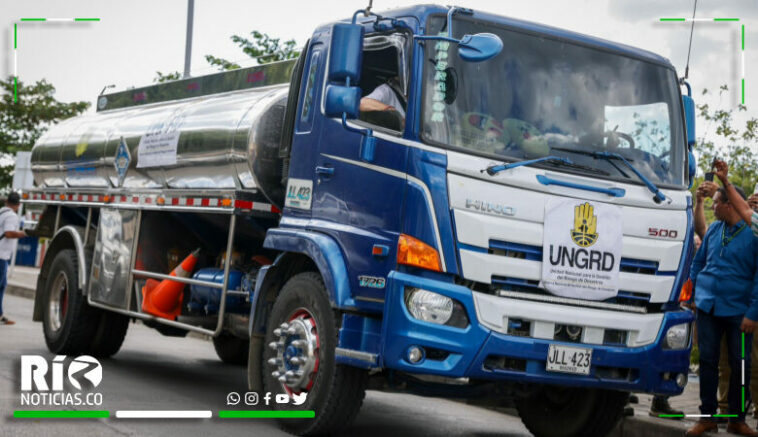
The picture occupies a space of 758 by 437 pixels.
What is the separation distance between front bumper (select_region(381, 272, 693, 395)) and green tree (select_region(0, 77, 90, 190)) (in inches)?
1420

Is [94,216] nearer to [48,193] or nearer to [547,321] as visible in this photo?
[48,193]

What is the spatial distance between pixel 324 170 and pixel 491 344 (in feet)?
5.41

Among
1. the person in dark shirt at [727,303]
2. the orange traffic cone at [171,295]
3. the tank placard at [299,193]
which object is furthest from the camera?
the orange traffic cone at [171,295]

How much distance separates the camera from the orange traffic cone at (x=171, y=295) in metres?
8.96

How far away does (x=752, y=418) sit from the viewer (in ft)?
29.0

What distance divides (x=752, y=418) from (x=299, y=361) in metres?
4.16

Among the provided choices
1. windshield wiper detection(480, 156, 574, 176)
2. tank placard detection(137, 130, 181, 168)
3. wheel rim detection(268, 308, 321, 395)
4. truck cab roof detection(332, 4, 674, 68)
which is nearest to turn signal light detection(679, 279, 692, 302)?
windshield wiper detection(480, 156, 574, 176)

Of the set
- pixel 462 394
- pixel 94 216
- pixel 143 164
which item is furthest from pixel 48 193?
pixel 462 394

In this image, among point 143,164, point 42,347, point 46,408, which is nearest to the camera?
point 46,408

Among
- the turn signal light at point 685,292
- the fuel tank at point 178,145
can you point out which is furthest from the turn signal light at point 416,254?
the fuel tank at point 178,145

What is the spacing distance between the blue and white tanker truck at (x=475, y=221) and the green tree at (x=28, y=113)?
3463 centimetres

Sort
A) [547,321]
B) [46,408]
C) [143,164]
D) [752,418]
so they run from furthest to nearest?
[143,164], [752,418], [46,408], [547,321]

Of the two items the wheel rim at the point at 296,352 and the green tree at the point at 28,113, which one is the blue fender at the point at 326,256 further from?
the green tree at the point at 28,113

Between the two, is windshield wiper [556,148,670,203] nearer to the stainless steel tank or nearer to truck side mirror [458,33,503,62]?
truck side mirror [458,33,503,62]
